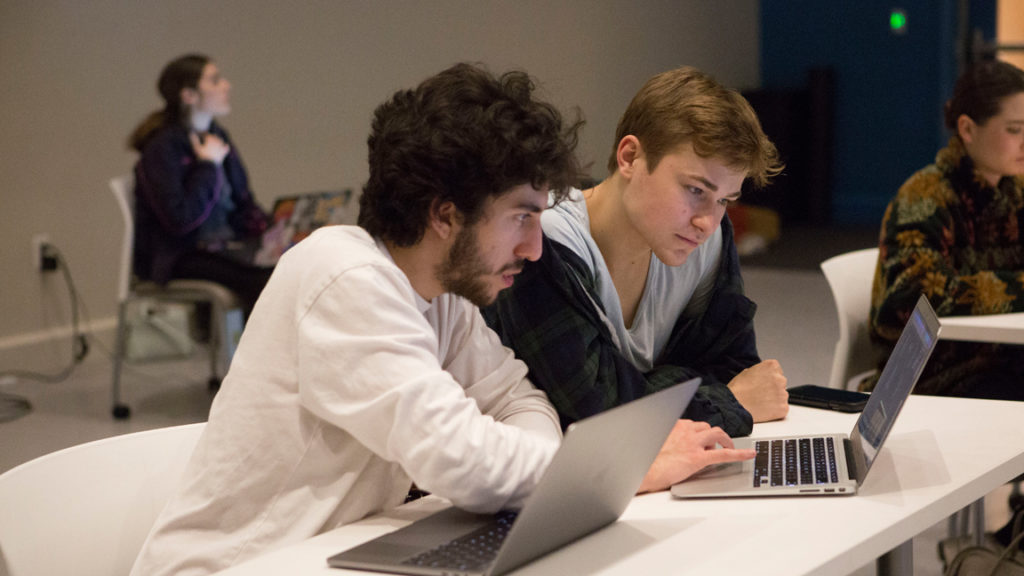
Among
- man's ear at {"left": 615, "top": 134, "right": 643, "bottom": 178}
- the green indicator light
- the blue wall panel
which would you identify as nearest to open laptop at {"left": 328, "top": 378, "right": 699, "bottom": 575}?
man's ear at {"left": 615, "top": 134, "right": 643, "bottom": 178}

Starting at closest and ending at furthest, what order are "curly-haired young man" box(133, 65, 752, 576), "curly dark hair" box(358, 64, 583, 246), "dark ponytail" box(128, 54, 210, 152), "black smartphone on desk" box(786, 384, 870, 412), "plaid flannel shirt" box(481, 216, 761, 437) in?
"curly-haired young man" box(133, 65, 752, 576) < "curly dark hair" box(358, 64, 583, 246) < "plaid flannel shirt" box(481, 216, 761, 437) < "black smartphone on desk" box(786, 384, 870, 412) < "dark ponytail" box(128, 54, 210, 152)

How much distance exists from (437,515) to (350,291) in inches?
11.2

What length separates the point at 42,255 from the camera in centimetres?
507

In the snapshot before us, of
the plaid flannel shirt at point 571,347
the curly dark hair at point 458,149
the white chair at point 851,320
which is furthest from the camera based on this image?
the white chair at point 851,320

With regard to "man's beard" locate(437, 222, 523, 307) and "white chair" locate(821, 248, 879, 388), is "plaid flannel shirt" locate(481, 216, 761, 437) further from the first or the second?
"white chair" locate(821, 248, 879, 388)

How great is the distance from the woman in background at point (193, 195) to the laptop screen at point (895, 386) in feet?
10.2

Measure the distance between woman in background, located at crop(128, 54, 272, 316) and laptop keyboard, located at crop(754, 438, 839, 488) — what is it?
304cm

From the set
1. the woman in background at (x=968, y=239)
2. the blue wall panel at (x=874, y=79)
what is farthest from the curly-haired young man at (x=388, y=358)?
the blue wall panel at (x=874, y=79)

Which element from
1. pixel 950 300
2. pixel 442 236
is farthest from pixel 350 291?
pixel 950 300

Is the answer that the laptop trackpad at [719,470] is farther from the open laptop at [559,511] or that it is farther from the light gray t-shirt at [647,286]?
the light gray t-shirt at [647,286]

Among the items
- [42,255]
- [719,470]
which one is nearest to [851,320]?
[719,470]

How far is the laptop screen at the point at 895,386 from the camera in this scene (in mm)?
1396

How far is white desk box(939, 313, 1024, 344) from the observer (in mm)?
2438

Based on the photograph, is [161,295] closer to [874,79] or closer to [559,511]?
[559,511]
